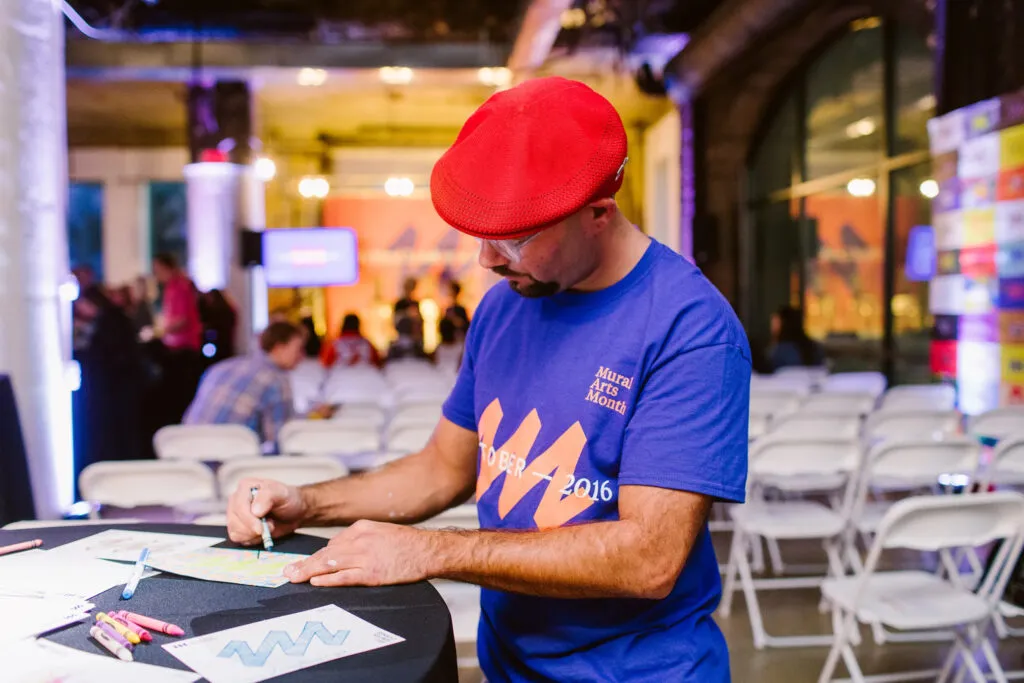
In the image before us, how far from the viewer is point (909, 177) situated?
865 centimetres

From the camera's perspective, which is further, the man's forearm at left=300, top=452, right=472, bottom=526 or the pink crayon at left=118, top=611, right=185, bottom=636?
the man's forearm at left=300, top=452, right=472, bottom=526

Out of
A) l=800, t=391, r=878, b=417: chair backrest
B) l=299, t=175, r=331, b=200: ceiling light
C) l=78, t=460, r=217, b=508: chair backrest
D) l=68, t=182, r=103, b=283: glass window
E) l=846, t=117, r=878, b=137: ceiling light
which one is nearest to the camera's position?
l=78, t=460, r=217, b=508: chair backrest

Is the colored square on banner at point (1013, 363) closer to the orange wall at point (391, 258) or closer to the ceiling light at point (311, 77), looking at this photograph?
the ceiling light at point (311, 77)

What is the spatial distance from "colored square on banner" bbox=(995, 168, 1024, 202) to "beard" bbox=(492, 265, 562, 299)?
5.44 metres

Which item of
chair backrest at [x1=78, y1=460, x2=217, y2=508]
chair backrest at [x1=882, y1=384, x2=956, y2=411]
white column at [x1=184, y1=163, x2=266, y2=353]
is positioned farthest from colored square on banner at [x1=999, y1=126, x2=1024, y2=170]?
white column at [x1=184, y1=163, x2=266, y2=353]

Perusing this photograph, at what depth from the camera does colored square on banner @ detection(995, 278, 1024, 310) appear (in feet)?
19.1

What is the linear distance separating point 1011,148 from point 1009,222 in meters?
0.49

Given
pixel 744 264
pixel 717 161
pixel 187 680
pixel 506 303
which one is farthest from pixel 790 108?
pixel 187 680

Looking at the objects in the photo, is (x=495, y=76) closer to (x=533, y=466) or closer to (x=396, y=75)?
(x=396, y=75)

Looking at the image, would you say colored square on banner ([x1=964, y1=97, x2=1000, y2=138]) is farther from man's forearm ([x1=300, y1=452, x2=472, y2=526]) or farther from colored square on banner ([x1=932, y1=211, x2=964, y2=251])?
man's forearm ([x1=300, y1=452, x2=472, y2=526])

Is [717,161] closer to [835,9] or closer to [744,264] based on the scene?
[744,264]

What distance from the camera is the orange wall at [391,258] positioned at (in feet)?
Answer: 60.4

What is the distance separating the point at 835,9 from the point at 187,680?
9823 millimetres

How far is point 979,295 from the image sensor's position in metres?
6.25
